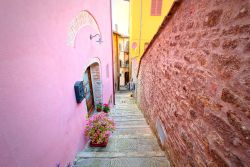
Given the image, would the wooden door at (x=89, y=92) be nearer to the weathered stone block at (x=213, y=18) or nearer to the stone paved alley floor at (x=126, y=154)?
the stone paved alley floor at (x=126, y=154)

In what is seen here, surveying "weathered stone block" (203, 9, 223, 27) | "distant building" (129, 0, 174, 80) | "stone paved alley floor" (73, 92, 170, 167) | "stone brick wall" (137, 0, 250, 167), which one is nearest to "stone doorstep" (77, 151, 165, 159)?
"stone paved alley floor" (73, 92, 170, 167)

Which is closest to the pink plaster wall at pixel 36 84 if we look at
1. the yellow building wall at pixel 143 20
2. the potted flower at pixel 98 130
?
the potted flower at pixel 98 130

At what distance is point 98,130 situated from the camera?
10.2ft

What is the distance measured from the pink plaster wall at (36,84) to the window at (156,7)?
10915mm

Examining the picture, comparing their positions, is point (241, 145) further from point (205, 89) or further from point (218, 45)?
point (218, 45)

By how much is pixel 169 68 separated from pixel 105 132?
207 centimetres

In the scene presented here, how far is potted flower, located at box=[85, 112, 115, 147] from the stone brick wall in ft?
5.36

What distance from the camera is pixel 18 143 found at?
49.2 inches

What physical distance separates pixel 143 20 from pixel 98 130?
11.5 m

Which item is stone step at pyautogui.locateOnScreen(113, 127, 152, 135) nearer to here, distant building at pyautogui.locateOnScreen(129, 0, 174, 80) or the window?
distant building at pyautogui.locateOnScreen(129, 0, 174, 80)

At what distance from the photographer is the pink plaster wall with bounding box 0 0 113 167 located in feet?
3.74

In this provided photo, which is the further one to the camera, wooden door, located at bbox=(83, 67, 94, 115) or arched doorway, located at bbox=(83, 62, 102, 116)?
arched doorway, located at bbox=(83, 62, 102, 116)

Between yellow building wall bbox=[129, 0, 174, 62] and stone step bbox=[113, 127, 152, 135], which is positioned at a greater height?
yellow building wall bbox=[129, 0, 174, 62]

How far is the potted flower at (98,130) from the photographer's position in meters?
3.07
